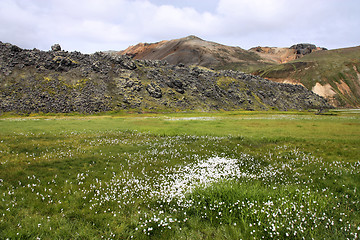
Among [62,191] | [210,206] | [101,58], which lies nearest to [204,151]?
[210,206]

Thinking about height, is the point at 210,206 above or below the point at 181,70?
below

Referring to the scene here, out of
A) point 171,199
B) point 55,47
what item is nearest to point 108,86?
point 55,47

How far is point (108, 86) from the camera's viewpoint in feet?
409

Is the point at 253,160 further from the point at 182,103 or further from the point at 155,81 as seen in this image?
the point at 155,81

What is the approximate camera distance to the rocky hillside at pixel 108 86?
337ft

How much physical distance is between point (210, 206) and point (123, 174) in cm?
655

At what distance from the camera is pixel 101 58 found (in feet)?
472

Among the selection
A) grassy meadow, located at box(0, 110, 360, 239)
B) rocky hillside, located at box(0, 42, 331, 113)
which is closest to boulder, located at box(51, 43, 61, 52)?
rocky hillside, located at box(0, 42, 331, 113)

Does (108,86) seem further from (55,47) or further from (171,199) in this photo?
(171,199)

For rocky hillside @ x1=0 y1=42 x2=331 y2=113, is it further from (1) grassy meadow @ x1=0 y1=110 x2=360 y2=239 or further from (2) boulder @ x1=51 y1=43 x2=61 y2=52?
(1) grassy meadow @ x1=0 y1=110 x2=360 y2=239

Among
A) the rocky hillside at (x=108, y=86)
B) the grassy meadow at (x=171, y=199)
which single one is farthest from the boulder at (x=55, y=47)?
the grassy meadow at (x=171, y=199)

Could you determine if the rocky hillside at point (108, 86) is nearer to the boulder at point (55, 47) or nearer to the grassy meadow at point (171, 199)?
the boulder at point (55, 47)

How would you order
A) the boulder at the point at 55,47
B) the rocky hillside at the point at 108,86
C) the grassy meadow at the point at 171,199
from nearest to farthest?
the grassy meadow at the point at 171,199
the rocky hillside at the point at 108,86
the boulder at the point at 55,47

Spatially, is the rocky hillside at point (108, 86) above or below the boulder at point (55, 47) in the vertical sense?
below
